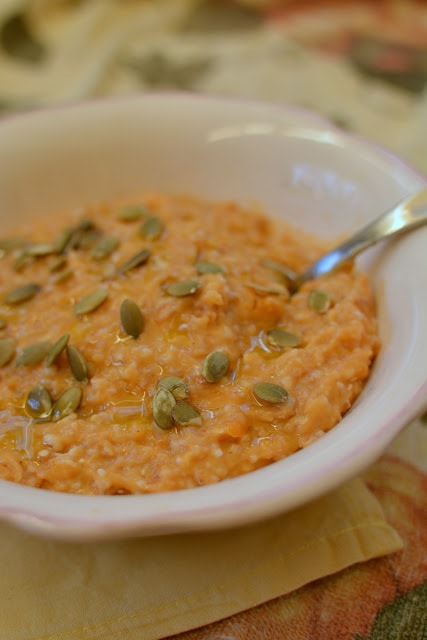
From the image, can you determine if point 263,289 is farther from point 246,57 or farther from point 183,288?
point 246,57

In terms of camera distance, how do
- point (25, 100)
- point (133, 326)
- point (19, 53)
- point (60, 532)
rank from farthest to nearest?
1. point (19, 53)
2. point (25, 100)
3. point (133, 326)
4. point (60, 532)

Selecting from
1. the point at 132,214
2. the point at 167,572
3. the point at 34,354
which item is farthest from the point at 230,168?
the point at 167,572

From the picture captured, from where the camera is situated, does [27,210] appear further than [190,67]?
No

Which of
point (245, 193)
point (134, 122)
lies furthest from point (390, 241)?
point (134, 122)

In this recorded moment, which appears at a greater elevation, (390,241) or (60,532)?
(390,241)

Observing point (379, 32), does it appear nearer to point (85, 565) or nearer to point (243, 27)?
point (243, 27)

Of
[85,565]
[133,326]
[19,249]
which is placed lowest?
[85,565]

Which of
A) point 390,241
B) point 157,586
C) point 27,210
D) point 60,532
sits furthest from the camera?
point 27,210
